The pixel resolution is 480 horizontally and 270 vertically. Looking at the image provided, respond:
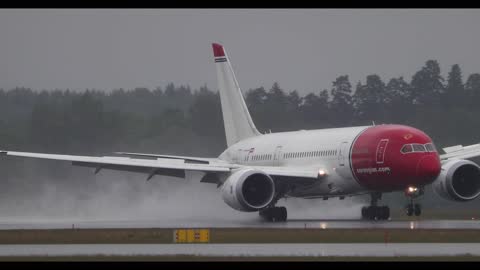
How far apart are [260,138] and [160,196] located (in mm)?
8825

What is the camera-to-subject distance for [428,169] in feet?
169

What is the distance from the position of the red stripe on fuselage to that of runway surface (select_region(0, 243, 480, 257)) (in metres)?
14.2

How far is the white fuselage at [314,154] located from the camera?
55.3 m

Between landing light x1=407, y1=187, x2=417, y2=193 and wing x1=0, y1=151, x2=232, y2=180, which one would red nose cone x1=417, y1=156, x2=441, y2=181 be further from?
wing x1=0, y1=151, x2=232, y2=180

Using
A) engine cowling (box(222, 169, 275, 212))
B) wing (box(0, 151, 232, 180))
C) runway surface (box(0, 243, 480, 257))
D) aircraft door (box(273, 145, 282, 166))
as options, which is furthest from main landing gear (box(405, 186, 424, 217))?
runway surface (box(0, 243, 480, 257))

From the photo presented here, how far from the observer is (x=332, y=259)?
1245 inches

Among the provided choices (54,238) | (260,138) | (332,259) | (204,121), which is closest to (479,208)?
(260,138)

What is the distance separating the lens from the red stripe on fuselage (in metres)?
51.8

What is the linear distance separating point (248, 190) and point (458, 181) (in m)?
9.19

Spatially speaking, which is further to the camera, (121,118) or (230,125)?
(121,118)

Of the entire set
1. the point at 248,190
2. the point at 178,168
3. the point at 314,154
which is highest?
the point at 314,154

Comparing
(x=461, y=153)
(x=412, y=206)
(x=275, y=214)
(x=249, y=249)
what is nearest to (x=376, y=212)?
(x=412, y=206)

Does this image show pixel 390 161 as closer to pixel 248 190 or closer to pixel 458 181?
pixel 458 181
